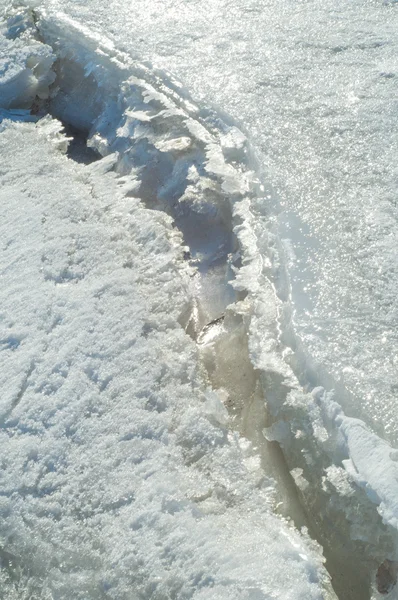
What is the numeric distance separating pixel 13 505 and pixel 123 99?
190 cm

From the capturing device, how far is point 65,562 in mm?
1411

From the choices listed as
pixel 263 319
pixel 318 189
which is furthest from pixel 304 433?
pixel 318 189

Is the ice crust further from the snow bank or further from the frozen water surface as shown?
the snow bank

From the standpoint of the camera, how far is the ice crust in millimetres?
1372

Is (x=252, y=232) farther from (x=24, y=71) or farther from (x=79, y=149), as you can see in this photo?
(x=24, y=71)

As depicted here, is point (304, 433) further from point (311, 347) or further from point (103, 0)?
point (103, 0)


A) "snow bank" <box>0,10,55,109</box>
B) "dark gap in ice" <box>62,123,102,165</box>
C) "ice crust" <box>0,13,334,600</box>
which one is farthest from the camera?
"snow bank" <box>0,10,55,109</box>

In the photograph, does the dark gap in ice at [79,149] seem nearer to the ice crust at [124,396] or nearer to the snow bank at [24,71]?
the ice crust at [124,396]

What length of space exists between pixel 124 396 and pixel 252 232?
30.2 inches

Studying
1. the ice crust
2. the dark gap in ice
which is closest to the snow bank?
the dark gap in ice

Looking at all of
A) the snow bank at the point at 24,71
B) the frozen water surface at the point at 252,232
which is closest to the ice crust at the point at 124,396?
the frozen water surface at the point at 252,232

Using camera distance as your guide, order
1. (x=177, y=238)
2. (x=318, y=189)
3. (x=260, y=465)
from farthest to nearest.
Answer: (x=177, y=238)
(x=318, y=189)
(x=260, y=465)

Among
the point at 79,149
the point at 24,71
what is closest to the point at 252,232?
the point at 79,149

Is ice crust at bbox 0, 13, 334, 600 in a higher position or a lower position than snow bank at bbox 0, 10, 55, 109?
lower
